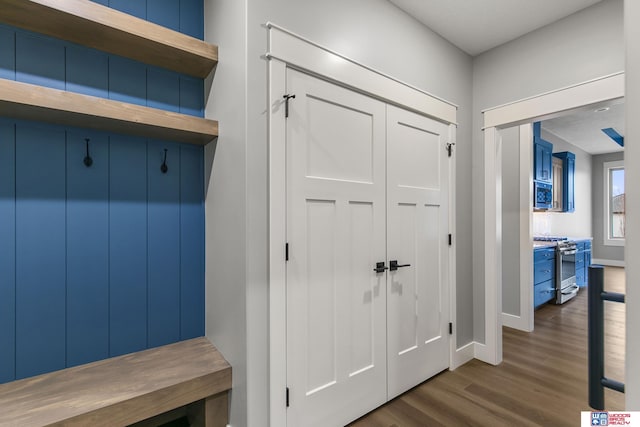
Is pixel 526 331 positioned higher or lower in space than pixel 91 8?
lower

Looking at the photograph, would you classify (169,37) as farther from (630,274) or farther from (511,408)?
(511,408)

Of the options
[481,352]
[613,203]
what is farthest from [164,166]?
[613,203]

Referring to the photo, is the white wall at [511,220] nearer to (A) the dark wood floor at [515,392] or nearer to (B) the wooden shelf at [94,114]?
(A) the dark wood floor at [515,392]

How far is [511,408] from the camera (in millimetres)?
2051

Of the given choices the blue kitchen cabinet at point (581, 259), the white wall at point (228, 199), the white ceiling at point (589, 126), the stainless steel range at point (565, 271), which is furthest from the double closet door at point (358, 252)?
the blue kitchen cabinet at point (581, 259)

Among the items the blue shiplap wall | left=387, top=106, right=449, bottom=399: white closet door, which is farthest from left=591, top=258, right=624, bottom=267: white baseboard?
the blue shiplap wall

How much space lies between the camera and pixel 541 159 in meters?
4.55

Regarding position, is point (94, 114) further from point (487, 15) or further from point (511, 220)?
point (511, 220)

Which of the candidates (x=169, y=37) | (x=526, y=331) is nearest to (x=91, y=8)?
(x=169, y=37)

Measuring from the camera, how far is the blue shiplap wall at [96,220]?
4.70 ft

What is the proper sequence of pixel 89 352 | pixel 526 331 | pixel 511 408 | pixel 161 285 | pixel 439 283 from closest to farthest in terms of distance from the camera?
1. pixel 89 352
2. pixel 161 285
3. pixel 511 408
4. pixel 439 283
5. pixel 526 331

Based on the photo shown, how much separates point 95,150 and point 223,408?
157 cm

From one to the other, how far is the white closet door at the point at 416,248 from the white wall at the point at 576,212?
4.11m

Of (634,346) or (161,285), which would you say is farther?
(161,285)
